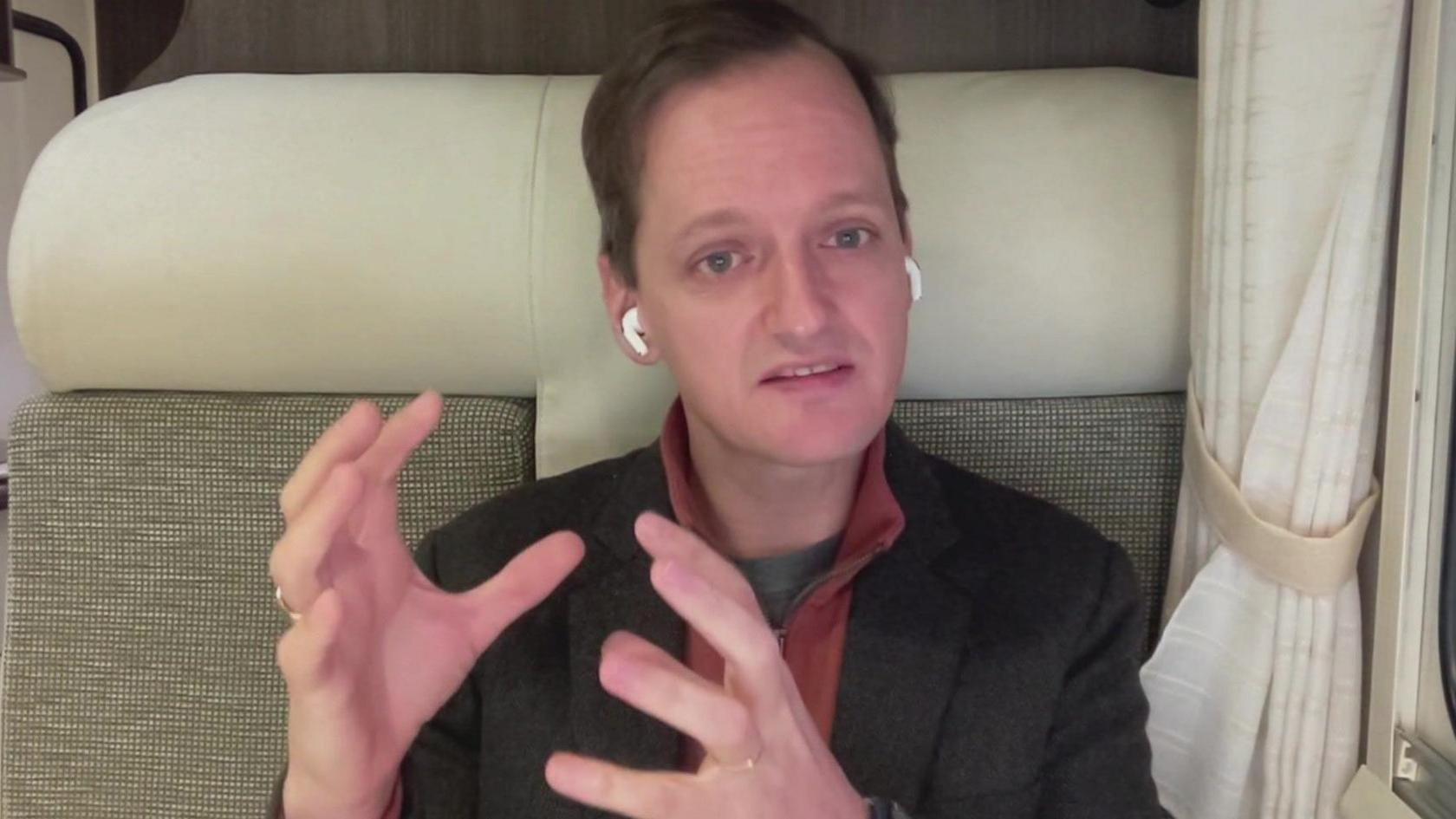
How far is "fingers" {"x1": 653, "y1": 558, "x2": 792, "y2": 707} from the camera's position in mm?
602

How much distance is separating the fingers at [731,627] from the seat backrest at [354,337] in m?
0.59

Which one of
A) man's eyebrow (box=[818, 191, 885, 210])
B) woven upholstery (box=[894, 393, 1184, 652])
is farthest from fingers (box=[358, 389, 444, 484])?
woven upholstery (box=[894, 393, 1184, 652])

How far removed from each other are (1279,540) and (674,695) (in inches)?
→ 26.5

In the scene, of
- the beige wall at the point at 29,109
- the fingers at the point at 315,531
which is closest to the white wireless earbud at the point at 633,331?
the fingers at the point at 315,531

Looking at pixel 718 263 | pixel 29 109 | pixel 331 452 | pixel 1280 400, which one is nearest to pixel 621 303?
pixel 718 263

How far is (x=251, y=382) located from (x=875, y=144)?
703mm

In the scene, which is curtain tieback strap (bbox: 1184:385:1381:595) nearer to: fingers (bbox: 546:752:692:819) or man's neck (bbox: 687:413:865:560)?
man's neck (bbox: 687:413:865:560)

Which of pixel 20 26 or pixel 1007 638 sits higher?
pixel 20 26

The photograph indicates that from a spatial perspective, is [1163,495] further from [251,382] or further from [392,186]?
[251,382]

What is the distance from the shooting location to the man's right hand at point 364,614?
70 cm

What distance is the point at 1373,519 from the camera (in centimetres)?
103

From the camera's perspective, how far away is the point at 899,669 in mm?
954

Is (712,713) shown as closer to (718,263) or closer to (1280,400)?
(718,263)

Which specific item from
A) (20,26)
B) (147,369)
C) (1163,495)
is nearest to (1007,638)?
(1163,495)
